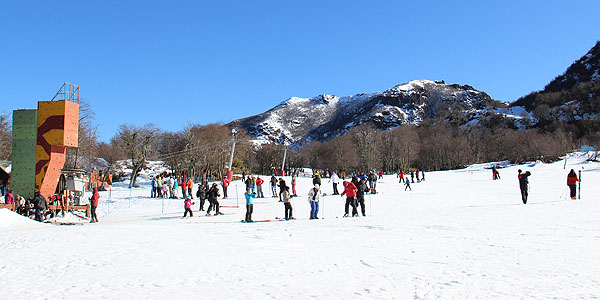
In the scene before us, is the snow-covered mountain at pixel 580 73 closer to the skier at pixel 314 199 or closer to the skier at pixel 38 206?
the skier at pixel 314 199

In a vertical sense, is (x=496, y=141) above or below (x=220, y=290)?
above

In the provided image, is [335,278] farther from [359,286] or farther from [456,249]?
[456,249]

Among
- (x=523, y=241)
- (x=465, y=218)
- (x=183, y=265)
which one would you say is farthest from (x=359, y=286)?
(x=465, y=218)

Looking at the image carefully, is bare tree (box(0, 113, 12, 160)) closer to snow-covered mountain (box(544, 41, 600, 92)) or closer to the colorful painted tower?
the colorful painted tower

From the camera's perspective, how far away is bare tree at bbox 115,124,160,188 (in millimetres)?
45525

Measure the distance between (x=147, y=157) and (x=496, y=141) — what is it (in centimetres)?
7272

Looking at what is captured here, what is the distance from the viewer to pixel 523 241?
8789 millimetres

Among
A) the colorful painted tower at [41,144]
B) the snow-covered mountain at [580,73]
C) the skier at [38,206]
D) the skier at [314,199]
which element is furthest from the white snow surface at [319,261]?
the snow-covered mountain at [580,73]

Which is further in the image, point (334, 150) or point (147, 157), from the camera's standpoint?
point (334, 150)

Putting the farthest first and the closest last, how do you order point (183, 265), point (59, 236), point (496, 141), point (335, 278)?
point (496, 141), point (59, 236), point (183, 265), point (335, 278)

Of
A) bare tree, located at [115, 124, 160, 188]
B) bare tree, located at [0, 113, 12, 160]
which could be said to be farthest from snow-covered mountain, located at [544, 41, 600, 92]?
bare tree, located at [0, 113, 12, 160]

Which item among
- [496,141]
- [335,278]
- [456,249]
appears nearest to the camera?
[335,278]

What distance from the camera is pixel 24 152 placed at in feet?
66.3

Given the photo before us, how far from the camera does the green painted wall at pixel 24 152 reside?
779 inches
